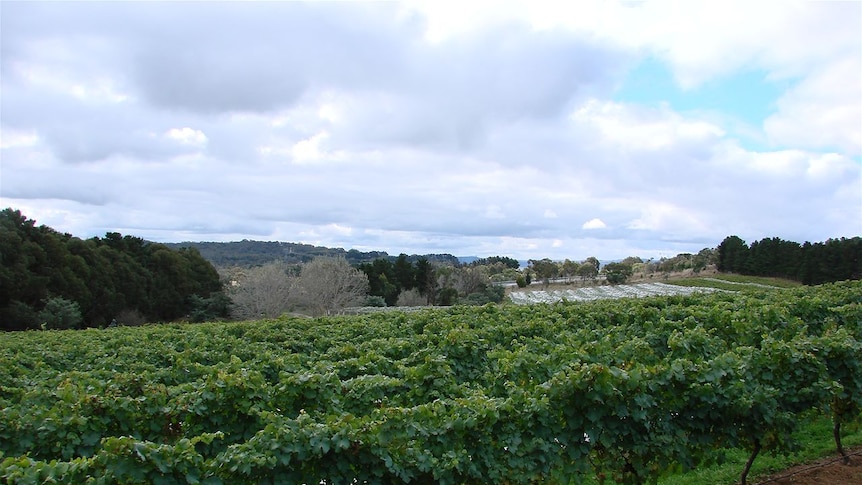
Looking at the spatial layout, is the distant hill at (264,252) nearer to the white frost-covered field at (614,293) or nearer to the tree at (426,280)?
the tree at (426,280)

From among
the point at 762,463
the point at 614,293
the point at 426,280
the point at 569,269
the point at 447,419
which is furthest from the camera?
the point at 569,269

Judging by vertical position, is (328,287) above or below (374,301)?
above

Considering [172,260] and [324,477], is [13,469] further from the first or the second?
[172,260]

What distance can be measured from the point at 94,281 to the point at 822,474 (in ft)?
160

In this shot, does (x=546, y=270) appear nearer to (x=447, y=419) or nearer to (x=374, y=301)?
(x=374, y=301)

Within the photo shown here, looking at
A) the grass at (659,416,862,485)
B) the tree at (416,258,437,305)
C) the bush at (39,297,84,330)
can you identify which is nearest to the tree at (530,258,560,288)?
the tree at (416,258,437,305)

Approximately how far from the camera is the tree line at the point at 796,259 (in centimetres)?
5116

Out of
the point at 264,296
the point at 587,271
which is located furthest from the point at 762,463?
the point at 587,271

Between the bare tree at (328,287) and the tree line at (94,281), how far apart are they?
904cm

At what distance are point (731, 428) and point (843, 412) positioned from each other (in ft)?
8.10

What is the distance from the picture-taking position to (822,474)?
6.77 meters

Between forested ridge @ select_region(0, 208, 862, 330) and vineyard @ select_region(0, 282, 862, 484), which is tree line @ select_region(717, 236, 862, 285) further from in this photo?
vineyard @ select_region(0, 282, 862, 484)

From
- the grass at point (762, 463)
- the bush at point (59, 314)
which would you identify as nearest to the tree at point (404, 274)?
the bush at point (59, 314)

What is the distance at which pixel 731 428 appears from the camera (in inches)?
205
